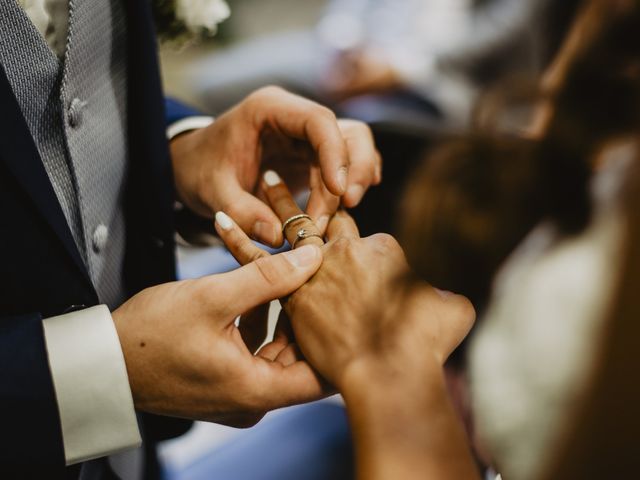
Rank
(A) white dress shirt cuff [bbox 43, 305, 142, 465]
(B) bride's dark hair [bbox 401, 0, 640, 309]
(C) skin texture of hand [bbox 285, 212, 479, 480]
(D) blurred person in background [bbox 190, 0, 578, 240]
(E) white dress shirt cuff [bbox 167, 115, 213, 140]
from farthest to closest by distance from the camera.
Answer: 1. (D) blurred person in background [bbox 190, 0, 578, 240]
2. (E) white dress shirt cuff [bbox 167, 115, 213, 140]
3. (A) white dress shirt cuff [bbox 43, 305, 142, 465]
4. (C) skin texture of hand [bbox 285, 212, 479, 480]
5. (B) bride's dark hair [bbox 401, 0, 640, 309]

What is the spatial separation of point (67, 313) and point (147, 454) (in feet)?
1.46

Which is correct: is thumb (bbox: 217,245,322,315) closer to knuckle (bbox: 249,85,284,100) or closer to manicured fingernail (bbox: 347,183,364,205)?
manicured fingernail (bbox: 347,183,364,205)

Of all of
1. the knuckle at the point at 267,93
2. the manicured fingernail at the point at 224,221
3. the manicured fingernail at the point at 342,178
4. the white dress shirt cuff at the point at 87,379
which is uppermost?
the knuckle at the point at 267,93

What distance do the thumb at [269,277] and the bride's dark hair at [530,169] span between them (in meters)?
0.19

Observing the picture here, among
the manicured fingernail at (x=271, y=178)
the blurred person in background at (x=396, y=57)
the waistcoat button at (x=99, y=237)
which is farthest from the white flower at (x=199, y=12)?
the blurred person in background at (x=396, y=57)

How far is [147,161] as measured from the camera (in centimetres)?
87

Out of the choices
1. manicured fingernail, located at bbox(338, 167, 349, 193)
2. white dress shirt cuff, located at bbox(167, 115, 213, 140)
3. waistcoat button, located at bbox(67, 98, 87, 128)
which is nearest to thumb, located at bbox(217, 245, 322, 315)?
manicured fingernail, located at bbox(338, 167, 349, 193)

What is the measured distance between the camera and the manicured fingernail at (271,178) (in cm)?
88

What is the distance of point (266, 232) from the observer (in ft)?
2.62

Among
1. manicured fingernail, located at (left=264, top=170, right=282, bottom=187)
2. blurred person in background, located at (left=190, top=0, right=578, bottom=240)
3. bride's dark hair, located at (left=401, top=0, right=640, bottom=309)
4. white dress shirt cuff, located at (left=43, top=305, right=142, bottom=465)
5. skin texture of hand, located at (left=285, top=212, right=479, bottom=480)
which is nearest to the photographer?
bride's dark hair, located at (left=401, top=0, right=640, bottom=309)

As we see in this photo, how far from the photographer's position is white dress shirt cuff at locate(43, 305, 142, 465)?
2.10 feet

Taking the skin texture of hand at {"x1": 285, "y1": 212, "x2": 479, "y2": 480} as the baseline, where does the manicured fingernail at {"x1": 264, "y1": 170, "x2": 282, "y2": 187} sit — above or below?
above

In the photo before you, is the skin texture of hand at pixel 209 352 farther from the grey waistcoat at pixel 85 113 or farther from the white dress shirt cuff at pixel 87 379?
the grey waistcoat at pixel 85 113

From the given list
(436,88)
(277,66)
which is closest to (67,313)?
(436,88)
